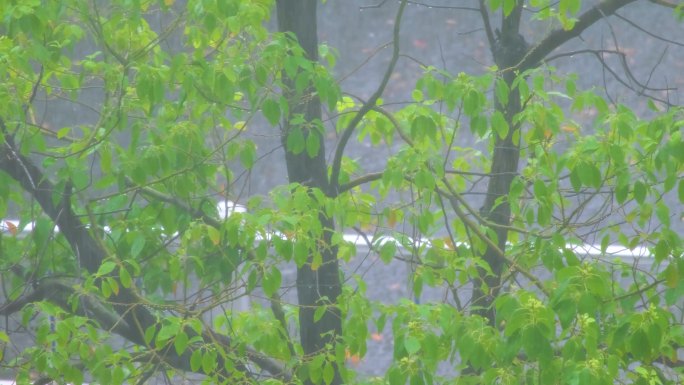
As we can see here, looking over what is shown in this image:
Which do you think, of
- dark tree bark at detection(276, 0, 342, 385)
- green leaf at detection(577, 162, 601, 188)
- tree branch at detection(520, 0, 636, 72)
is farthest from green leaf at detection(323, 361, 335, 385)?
tree branch at detection(520, 0, 636, 72)

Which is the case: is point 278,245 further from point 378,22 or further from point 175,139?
point 378,22

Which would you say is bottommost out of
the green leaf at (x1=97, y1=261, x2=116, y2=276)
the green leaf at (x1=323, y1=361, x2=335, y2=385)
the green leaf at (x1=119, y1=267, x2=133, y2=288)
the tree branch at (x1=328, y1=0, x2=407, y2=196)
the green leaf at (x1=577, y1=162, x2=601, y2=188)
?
the green leaf at (x1=323, y1=361, x2=335, y2=385)

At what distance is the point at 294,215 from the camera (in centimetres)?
299

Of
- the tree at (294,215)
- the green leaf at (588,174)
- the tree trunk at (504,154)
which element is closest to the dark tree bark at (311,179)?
the tree at (294,215)

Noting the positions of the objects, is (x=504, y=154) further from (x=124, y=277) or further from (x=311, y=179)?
A: (x=124, y=277)

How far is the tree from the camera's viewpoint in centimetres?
293

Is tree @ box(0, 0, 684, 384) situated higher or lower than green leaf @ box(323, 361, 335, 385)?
higher

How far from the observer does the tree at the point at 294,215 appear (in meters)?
2.93

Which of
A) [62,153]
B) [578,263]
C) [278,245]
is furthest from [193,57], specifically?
[578,263]

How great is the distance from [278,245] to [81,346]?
65cm

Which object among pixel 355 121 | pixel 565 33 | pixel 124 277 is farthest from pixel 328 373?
pixel 565 33

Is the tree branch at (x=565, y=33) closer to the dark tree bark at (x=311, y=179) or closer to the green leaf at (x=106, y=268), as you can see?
the dark tree bark at (x=311, y=179)

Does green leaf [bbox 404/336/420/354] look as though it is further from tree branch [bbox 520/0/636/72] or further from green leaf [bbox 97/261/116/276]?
tree branch [bbox 520/0/636/72]

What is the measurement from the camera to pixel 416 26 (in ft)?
28.5
